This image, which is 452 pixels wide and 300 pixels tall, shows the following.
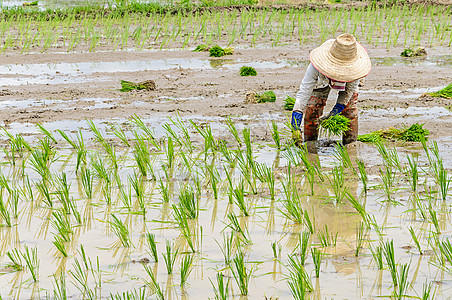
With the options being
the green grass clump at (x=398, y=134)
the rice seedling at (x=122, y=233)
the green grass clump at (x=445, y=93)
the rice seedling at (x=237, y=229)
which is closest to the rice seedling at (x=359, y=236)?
the rice seedling at (x=237, y=229)

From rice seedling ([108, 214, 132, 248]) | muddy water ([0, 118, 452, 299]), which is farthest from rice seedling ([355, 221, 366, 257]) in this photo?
rice seedling ([108, 214, 132, 248])

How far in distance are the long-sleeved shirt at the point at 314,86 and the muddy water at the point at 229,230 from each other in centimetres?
44

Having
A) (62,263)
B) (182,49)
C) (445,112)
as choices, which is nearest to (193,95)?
(445,112)

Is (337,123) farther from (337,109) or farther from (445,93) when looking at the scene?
(445,93)

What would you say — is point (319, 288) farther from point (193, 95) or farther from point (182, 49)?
point (182, 49)

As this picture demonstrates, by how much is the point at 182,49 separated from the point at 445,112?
201 inches

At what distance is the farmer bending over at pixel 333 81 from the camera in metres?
4.34

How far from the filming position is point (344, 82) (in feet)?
14.7

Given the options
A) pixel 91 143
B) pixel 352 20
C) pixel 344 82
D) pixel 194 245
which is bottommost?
pixel 352 20

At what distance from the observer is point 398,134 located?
5.01m

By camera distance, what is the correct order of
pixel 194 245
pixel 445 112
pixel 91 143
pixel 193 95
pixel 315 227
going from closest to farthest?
pixel 194 245 < pixel 315 227 < pixel 91 143 < pixel 445 112 < pixel 193 95

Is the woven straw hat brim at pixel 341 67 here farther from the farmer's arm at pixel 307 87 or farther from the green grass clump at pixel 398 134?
the green grass clump at pixel 398 134

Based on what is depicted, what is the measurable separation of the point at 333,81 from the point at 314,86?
20cm

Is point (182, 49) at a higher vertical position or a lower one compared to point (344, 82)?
lower
